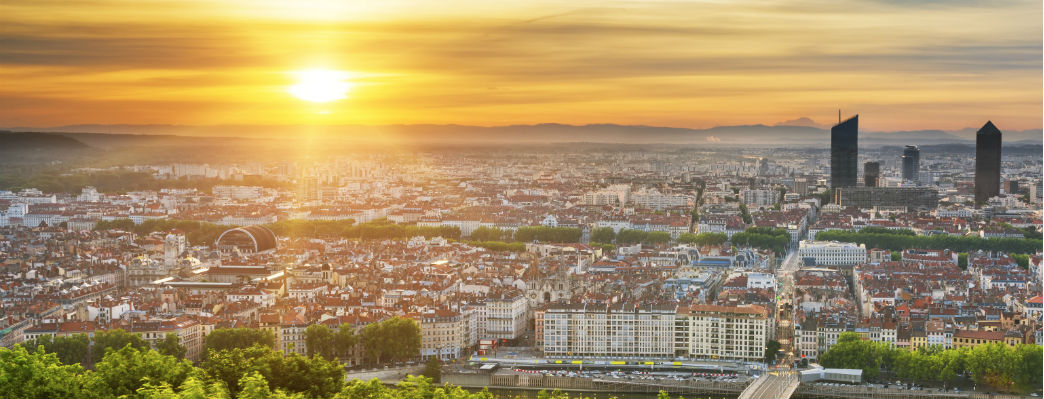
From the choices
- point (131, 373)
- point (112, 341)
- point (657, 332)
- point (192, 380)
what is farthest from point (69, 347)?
point (192, 380)

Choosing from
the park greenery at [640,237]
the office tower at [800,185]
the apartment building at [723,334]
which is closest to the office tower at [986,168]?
the office tower at [800,185]

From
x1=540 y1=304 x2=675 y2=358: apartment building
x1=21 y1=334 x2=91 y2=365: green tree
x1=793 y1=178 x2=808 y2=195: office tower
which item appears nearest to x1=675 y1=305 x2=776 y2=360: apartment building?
x1=540 y1=304 x2=675 y2=358: apartment building

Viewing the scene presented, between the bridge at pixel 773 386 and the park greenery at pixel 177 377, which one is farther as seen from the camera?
the bridge at pixel 773 386

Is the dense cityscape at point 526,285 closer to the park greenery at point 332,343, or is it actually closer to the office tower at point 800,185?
the park greenery at point 332,343

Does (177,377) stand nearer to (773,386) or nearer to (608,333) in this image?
(773,386)

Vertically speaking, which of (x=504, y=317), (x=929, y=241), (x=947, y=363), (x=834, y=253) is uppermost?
(x=929, y=241)

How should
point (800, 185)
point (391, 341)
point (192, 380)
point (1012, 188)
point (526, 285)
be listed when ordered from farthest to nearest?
point (800, 185), point (1012, 188), point (526, 285), point (391, 341), point (192, 380)

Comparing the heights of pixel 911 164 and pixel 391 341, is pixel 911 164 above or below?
above

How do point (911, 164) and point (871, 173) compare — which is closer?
point (871, 173)
